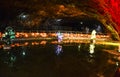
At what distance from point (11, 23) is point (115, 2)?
29.9 m

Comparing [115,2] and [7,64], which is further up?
[115,2]

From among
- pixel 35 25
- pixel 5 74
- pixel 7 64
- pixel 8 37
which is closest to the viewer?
pixel 5 74

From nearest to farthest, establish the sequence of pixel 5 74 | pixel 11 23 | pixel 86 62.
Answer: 1. pixel 5 74
2. pixel 86 62
3. pixel 11 23

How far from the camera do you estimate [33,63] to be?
18.2m

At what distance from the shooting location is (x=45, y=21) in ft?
162

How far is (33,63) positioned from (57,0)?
405 cm

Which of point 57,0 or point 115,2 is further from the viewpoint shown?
point 57,0

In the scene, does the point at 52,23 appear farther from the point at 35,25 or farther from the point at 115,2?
the point at 115,2

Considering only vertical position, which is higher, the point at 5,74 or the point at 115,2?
the point at 115,2

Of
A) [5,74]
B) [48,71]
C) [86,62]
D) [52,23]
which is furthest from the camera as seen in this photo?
[52,23]

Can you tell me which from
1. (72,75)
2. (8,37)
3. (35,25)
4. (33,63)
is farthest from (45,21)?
(72,75)

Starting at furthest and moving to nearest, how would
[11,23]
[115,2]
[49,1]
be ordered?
[11,23] → [49,1] → [115,2]

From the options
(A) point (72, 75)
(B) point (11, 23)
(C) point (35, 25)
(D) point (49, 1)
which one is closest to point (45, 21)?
(C) point (35, 25)

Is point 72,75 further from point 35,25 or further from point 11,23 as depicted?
point 35,25
